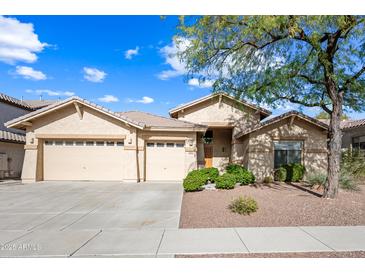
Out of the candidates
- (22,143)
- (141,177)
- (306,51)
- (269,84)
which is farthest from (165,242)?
(22,143)

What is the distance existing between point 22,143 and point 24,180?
554 cm

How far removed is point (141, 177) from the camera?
16234 millimetres

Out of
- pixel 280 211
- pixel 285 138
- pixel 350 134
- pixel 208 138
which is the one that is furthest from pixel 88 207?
pixel 350 134

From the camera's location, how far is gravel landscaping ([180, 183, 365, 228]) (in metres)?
7.32

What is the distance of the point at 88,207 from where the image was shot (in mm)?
9492

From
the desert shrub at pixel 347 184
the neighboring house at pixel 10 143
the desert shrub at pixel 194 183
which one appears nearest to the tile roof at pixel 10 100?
the neighboring house at pixel 10 143

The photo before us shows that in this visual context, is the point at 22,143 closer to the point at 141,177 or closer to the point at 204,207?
the point at 141,177

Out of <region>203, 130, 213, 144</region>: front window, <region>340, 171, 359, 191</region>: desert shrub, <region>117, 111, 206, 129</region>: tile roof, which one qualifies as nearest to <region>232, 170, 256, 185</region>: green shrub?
<region>117, 111, 206, 129</region>: tile roof

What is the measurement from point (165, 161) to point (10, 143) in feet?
38.5

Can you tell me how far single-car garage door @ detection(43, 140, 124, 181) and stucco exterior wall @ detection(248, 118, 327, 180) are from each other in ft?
28.1

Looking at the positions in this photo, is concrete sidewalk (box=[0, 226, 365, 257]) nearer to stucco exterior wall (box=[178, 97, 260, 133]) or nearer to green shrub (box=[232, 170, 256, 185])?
green shrub (box=[232, 170, 256, 185])

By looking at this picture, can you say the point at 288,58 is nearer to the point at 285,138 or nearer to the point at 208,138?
the point at 285,138

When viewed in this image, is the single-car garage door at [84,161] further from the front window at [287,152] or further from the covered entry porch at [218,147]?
the front window at [287,152]

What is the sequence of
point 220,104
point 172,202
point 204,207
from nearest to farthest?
point 204,207 < point 172,202 < point 220,104
